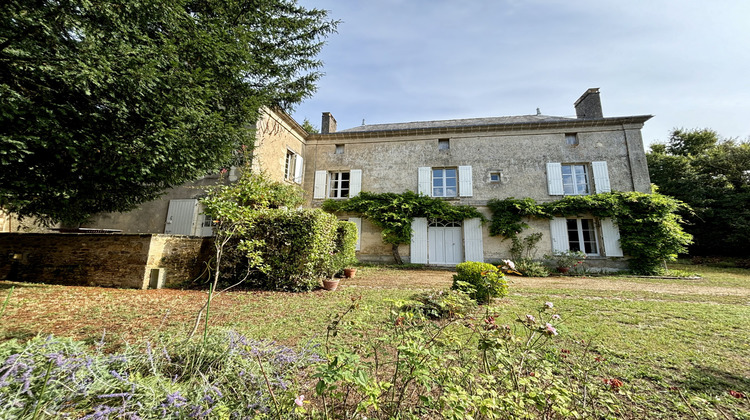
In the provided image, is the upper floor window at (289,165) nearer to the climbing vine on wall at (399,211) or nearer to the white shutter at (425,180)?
the climbing vine on wall at (399,211)

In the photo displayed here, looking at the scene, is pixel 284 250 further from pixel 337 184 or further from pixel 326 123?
pixel 326 123

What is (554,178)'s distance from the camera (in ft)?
36.1

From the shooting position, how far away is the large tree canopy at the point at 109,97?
11.7ft

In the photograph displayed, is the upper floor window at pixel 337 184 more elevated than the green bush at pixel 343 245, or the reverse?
the upper floor window at pixel 337 184

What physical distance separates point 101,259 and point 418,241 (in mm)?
9434

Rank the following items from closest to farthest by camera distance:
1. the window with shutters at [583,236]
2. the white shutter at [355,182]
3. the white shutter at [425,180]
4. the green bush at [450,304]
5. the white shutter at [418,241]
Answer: the green bush at [450,304]
the window with shutters at [583,236]
the white shutter at [418,241]
the white shutter at [425,180]
the white shutter at [355,182]

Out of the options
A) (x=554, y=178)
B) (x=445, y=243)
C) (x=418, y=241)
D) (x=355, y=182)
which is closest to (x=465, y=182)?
(x=445, y=243)

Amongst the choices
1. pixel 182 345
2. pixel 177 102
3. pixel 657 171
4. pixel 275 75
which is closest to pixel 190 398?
pixel 182 345

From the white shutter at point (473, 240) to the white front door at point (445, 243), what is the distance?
27 centimetres

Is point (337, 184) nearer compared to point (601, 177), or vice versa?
point (601, 177)

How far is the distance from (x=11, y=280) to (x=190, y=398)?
878cm

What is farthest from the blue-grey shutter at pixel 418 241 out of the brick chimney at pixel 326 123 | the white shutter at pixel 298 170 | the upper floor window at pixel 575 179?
→ the brick chimney at pixel 326 123

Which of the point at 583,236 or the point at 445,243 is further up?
the point at 583,236

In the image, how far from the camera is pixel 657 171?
1709cm
